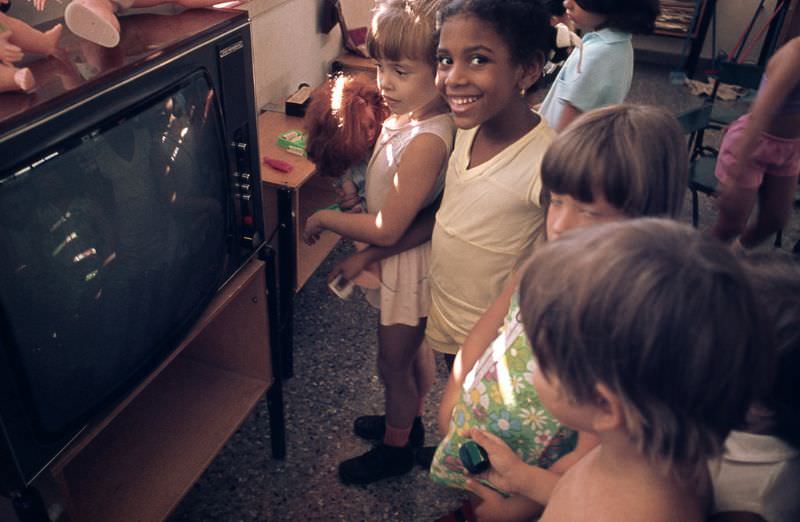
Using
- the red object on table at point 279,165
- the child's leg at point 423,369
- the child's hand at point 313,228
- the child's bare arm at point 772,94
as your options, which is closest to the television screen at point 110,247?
the child's hand at point 313,228

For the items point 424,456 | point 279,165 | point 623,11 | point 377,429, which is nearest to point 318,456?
point 377,429

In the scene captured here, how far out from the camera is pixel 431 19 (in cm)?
137

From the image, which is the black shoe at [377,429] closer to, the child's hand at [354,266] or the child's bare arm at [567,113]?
the child's hand at [354,266]

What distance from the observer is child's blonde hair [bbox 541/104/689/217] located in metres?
0.94

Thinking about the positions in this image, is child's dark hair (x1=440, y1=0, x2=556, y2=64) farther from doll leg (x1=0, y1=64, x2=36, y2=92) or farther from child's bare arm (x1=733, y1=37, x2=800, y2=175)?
child's bare arm (x1=733, y1=37, x2=800, y2=175)

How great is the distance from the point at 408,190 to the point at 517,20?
1.32ft

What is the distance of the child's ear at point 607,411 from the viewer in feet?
2.20

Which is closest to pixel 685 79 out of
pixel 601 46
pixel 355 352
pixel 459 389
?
pixel 601 46

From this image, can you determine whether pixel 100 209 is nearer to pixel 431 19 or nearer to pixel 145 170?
pixel 145 170

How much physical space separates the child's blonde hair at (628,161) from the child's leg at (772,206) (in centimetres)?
171

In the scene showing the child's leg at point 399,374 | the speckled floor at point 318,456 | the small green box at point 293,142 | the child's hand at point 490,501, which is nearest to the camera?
the child's hand at point 490,501

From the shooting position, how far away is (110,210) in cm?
99

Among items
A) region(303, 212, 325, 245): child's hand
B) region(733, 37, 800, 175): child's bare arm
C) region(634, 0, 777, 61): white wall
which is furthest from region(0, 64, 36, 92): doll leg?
region(634, 0, 777, 61): white wall

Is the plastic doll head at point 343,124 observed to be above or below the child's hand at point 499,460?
above
